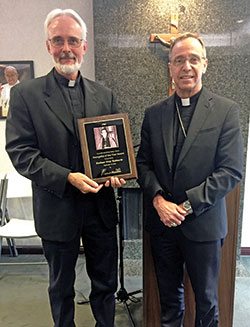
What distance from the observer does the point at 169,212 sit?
140cm

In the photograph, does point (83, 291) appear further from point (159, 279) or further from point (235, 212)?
point (235, 212)

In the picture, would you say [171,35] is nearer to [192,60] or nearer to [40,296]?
[192,60]

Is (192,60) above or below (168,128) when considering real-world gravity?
above

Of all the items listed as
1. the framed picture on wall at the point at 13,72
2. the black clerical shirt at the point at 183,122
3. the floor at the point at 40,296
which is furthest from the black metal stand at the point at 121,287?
the framed picture on wall at the point at 13,72

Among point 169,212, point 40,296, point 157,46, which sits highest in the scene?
point 157,46

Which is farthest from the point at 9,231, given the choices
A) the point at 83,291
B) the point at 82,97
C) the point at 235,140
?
the point at 235,140

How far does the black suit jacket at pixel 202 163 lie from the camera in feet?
4.45

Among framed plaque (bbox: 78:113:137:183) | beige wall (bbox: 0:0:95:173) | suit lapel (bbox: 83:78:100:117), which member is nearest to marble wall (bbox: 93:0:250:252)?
beige wall (bbox: 0:0:95:173)

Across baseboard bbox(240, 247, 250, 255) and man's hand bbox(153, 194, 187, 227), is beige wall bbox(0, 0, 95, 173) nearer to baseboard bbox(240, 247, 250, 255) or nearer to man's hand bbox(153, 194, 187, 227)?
man's hand bbox(153, 194, 187, 227)

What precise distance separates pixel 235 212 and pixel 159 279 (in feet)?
1.78

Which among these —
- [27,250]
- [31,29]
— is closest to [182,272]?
[27,250]

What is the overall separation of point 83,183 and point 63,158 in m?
0.17

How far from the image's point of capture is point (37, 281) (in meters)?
2.56

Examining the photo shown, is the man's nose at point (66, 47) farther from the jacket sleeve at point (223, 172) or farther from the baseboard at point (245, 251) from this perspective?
the baseboard at point (245, 251)
